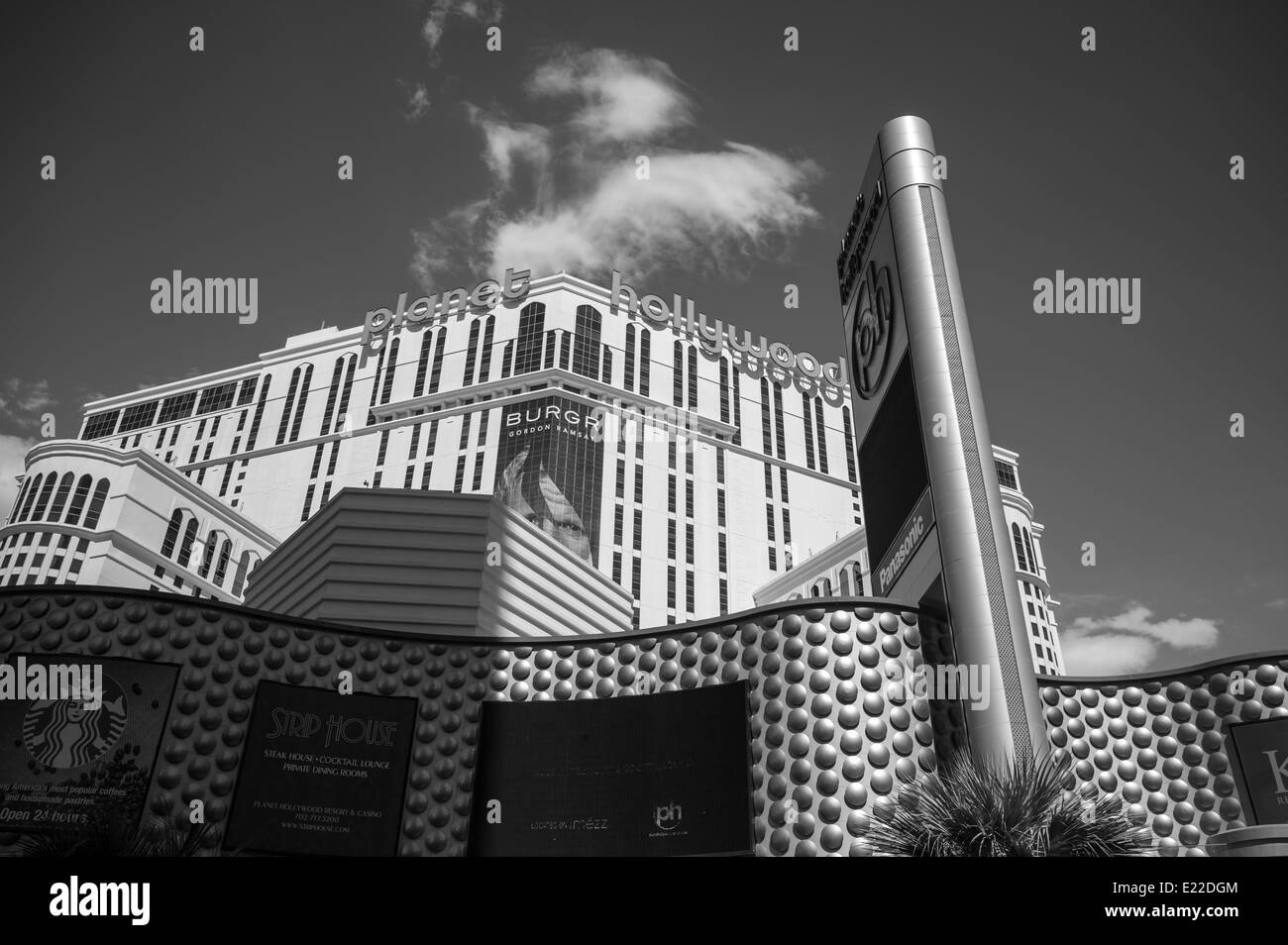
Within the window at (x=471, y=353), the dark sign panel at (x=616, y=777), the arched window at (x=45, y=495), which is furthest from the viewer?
the window at (x=471, y=353)

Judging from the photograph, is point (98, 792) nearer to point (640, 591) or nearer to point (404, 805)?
point (404, 805)

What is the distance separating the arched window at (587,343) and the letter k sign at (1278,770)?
94.8 m

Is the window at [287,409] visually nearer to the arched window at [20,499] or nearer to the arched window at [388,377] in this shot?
the arched window at [388,377]

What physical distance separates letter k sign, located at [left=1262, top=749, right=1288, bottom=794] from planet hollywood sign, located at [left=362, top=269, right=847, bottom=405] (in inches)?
3936

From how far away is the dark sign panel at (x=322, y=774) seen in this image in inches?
994

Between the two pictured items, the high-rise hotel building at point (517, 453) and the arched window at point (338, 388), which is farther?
the arched window at point (338, 388)

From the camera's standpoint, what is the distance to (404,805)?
2653cm

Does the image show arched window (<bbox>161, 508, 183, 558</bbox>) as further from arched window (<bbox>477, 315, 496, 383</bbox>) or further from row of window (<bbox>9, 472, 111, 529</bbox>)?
arched window (<bbox>477, 315, 496, 383</bbox>)

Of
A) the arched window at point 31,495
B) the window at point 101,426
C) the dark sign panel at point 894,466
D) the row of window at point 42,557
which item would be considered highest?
the window at point 101,426

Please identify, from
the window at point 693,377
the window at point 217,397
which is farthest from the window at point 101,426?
the window at point 693,377

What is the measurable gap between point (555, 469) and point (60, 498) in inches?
1856

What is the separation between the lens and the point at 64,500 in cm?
9125

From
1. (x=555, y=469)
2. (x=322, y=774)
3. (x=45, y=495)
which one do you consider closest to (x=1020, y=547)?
(x=555, y=469)
